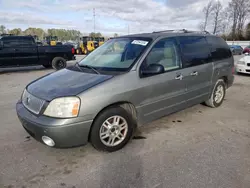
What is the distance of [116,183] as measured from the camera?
8.02 ft

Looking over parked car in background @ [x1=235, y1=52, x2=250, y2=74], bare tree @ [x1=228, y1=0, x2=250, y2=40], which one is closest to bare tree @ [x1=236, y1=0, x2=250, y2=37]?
bare tree @ [x1=228, y1=0, x2=250, y2=40]

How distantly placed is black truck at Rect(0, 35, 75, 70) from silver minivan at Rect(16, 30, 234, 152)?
27.0 feet

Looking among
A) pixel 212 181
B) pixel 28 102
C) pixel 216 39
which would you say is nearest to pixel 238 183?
pixel 212 181

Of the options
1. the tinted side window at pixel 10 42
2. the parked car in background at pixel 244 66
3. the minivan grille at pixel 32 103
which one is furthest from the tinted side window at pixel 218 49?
the tinted side window at pixel 10 42

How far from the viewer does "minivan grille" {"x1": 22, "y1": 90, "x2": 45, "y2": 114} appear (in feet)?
9.07

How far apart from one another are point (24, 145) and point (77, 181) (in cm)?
130

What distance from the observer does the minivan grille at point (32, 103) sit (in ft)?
9.07

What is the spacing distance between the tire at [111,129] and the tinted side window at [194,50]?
1.58m

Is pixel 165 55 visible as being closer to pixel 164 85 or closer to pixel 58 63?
pixel 164 85

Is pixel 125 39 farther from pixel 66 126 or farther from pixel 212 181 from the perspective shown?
pixel 212 181

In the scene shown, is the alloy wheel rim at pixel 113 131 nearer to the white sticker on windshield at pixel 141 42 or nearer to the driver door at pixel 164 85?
the driver door at pixel 164 85

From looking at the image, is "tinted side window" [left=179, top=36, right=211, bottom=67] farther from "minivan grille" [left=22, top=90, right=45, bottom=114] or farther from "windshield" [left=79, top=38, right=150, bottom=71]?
"minivan grille" [left=22, top=90, right=45, bottom=114]

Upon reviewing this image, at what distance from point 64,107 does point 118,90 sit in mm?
768

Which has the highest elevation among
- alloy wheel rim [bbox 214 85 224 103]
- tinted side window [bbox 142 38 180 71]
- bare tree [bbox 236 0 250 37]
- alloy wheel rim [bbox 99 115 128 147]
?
bare tree [bbox 236 0 250 37]
